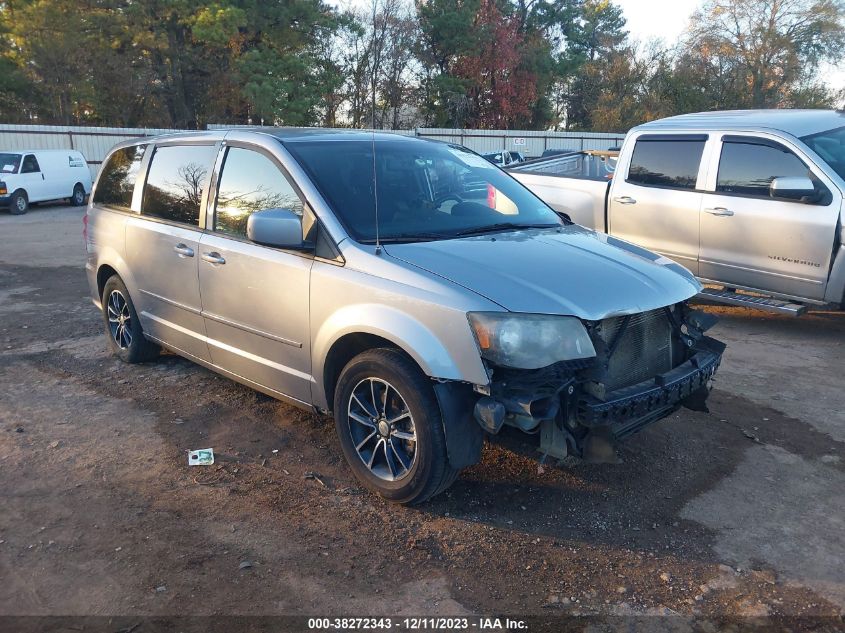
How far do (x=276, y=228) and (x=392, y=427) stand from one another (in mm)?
1217

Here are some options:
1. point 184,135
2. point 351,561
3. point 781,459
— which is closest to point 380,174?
point 184,135

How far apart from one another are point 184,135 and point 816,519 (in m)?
4.71

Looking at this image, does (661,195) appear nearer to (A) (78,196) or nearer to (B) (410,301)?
(B) (410,301)

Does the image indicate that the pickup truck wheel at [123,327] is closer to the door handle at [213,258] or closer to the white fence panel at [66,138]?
the door handle at [213,258]

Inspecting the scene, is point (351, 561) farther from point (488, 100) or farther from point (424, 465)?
point (488, 100)

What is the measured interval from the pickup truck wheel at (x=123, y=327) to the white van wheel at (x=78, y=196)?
18.7 meters

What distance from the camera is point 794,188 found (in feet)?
21.0

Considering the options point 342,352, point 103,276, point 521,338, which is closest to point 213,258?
point 342,352

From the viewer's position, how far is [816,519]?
12.0 feet

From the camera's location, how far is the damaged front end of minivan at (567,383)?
3.28 meters

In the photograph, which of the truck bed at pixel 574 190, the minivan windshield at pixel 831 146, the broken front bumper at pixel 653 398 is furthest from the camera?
the truck bed at pixel 574 190

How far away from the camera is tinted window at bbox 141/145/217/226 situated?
16.3 feet

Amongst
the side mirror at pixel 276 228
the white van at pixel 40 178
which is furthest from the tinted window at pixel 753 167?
the white van at pixel 40 178

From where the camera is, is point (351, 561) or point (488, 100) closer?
point (351, 561)
